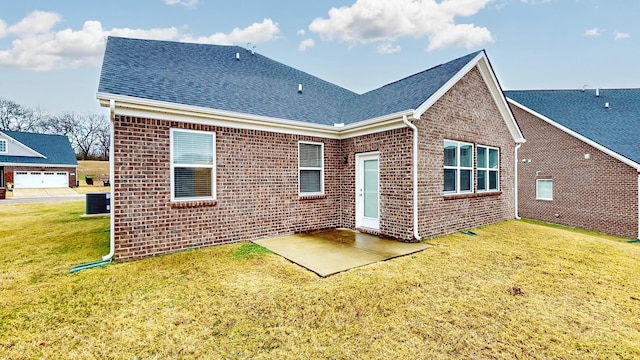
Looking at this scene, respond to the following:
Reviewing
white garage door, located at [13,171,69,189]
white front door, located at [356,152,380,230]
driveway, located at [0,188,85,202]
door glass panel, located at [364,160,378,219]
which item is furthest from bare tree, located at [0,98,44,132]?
door glass panel, located at [364,160,378,219]

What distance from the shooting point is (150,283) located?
4.30 metres

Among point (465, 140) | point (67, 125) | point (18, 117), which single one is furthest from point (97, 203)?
point (67, 125)

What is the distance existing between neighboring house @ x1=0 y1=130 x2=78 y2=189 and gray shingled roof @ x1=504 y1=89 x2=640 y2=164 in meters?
44.3

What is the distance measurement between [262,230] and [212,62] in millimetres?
5909

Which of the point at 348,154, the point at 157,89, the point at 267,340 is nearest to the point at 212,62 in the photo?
the point at 157,89

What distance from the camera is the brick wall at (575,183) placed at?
12078 millimetres

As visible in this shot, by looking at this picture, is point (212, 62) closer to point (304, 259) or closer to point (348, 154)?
point (348, 154)

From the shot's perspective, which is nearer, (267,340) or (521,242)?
(267,340)

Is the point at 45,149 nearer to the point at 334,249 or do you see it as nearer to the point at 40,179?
the point at 40,179

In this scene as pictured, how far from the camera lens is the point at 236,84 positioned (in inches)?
332

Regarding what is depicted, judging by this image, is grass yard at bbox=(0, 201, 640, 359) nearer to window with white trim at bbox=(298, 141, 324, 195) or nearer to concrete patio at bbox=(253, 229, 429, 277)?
concrete patio at bbox=(253, 229, 429, 277)

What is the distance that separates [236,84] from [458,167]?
715 cm

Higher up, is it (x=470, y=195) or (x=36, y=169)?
(x=36, y=169)

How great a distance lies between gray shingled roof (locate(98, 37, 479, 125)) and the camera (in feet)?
A: 21.1
